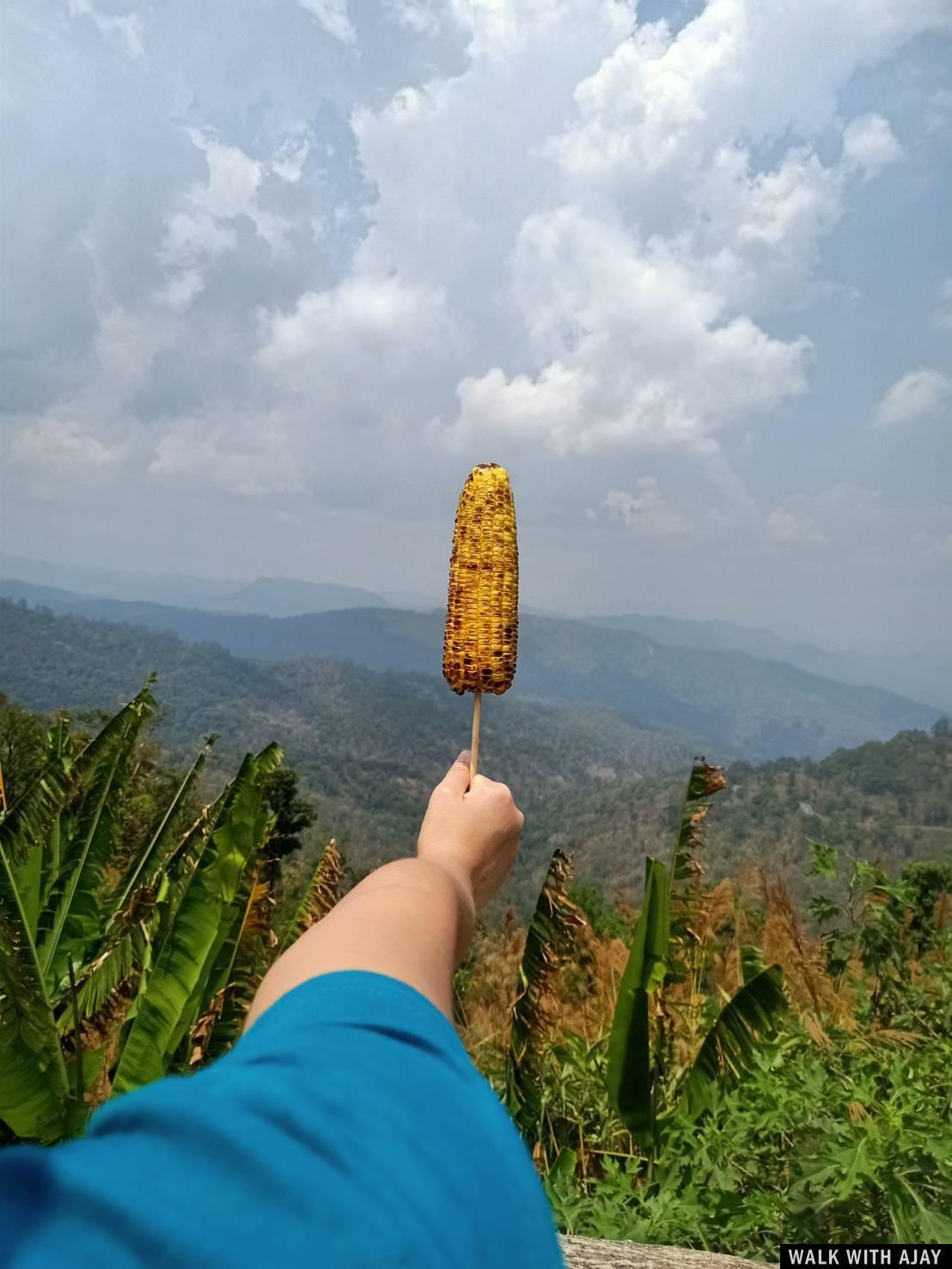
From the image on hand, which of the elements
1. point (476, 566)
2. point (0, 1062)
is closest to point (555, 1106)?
point (0, 1062)

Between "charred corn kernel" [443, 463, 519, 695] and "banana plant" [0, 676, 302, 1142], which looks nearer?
"charred corn kernel" [443, 463, 519, 695]

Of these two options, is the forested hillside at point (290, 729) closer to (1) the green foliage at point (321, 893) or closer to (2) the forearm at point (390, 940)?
(1) the green foliage at point (321, 893)

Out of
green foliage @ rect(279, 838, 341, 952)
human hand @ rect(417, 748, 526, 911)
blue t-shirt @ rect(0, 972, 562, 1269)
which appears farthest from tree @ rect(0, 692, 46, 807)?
blue t-shirt @ rect(0, 972, 562, 1269)

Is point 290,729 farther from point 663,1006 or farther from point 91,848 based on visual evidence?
point 663,1006

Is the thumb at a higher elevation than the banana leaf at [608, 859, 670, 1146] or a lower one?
higher

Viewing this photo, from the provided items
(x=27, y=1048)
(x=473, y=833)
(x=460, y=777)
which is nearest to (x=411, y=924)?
(x=473, y=833)

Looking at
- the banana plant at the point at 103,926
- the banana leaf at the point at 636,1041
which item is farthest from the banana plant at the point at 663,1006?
the banana plant at the point at 103,926

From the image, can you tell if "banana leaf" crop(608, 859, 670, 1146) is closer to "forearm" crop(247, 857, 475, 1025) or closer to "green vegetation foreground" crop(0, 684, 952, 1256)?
"green vegetation foreground" crop(0, 684, 952, 1256)
